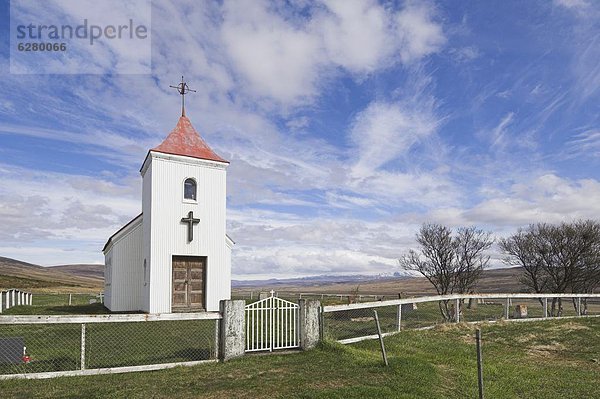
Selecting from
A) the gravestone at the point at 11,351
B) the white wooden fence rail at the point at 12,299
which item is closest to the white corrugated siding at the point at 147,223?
the white wooden fence rail at the point at 12,299

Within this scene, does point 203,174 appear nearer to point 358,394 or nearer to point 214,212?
point 214,212

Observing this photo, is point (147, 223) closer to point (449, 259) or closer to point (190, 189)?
point (190, 189)

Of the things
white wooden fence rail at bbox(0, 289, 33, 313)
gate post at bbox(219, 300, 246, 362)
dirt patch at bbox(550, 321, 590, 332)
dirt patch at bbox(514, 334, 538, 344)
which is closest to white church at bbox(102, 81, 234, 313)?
white wooden fence rail at bbox(0, 289, 33, 313)

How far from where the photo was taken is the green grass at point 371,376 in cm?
826

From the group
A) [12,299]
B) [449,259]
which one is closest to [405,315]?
[449,259]

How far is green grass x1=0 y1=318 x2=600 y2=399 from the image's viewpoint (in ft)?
27.1

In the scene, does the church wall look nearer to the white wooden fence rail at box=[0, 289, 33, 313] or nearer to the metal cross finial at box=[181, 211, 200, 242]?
the metal cross finial at box=[181, 211, 200, 242]

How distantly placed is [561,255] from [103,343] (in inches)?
1044

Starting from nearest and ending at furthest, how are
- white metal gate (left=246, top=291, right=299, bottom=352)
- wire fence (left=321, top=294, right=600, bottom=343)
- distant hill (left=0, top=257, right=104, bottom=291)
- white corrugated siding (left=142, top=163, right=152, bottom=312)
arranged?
white metal gate (left=246, top=291, right=299, bottom=352), wire fence (left=321, top=294, right=600, bottom=343), white corrugated siding (left=142, top=163, right=152, bottom=312), distant hill (left=0, top=257, right=104, bottom=291)

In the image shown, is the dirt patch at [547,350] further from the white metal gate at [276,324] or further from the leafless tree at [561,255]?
the leafless tree at [561,255]

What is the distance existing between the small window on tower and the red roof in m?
1.28

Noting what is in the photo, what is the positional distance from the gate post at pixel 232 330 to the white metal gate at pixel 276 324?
0.37m

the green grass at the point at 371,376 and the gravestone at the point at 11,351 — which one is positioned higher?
the gravestone at the point at 11,351

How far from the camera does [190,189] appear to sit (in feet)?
73.7
